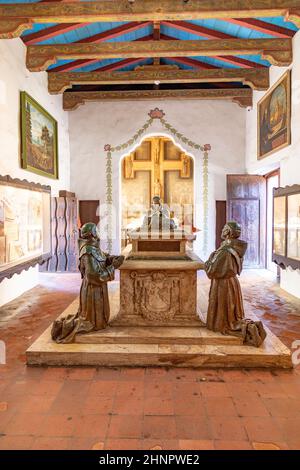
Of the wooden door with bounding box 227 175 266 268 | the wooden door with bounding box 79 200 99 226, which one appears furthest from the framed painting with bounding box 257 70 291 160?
the wooden door with bounding box 79 200 99 226

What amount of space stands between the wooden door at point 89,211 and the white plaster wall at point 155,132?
0.20m

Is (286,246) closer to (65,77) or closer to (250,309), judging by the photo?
(250,309)

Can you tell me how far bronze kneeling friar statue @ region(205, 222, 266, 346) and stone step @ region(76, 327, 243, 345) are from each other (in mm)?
130

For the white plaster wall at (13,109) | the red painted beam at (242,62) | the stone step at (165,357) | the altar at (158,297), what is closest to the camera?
the stone step at (165,357)

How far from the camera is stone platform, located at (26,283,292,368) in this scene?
12.1 ft

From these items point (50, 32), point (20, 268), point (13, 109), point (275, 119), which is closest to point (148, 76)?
point (50, 32)

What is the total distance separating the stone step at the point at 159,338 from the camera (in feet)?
12.8

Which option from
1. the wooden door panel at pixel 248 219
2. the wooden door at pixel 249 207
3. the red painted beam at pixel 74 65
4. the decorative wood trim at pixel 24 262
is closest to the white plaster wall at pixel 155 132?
the wooden door at pixel 249 207

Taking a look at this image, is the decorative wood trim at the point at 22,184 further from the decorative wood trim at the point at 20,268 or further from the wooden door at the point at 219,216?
the wooden door at the point at 219,216

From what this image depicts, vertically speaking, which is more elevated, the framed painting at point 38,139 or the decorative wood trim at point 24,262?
the framed painting at point 38,139

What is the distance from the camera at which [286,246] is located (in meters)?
6.76

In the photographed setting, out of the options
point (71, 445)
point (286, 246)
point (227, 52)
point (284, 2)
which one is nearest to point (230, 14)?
point (284, 2)

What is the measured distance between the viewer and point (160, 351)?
12.3 ft

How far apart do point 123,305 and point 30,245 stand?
140 inches
